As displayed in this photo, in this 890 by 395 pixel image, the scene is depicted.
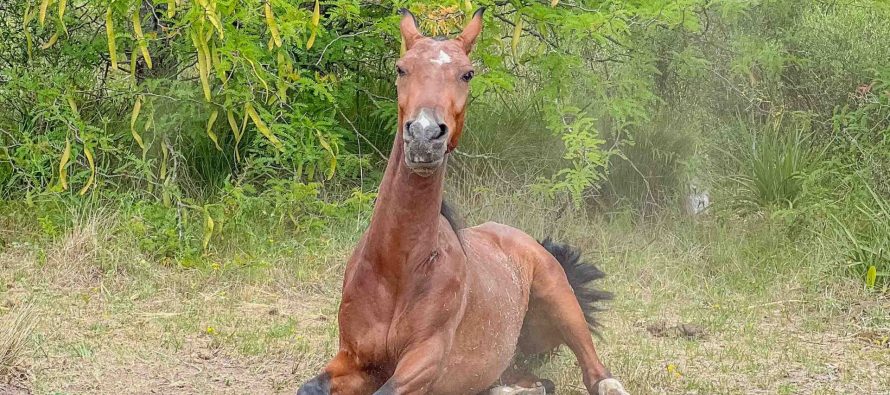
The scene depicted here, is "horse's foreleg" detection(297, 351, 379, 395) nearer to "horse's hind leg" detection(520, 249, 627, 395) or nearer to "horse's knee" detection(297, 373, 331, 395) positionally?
"horse's knee" detection(297, 373, 331, 395)

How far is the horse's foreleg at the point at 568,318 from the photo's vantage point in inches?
223

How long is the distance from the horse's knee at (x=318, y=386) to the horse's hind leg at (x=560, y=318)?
4.76 ft

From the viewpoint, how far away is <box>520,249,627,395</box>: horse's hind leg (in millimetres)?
5688

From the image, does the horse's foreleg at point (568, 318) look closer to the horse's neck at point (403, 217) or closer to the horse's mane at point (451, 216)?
the horse's mane at point (451, 216)

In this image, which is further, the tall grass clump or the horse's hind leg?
the tall grass clump

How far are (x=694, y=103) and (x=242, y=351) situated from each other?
16.0ft

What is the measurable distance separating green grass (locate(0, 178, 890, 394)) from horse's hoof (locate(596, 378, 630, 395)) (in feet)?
1.27

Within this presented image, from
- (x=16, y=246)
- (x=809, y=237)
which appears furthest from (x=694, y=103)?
(x=16, y=246)

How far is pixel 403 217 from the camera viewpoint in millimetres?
4555

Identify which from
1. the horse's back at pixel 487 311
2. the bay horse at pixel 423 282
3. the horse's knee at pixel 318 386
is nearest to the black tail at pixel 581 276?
the horse's back at pixel 487 311

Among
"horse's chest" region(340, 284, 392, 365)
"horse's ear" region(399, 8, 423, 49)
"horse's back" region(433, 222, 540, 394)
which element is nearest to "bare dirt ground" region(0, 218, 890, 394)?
"horse's back" region(433, 222, 540, 394)

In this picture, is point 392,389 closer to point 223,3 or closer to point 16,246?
point 223,3

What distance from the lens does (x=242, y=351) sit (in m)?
6.21

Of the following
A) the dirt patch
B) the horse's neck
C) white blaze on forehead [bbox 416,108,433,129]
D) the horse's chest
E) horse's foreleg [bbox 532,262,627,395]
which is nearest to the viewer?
white blaze on forehead [bbox 416,108,433,129]
